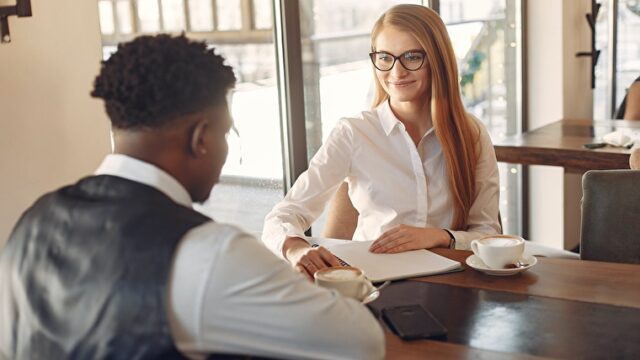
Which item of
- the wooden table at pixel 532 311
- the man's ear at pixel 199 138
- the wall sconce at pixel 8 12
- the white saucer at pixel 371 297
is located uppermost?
the wall sconce at pixel 8 12

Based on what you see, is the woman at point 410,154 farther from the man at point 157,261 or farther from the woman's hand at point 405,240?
the man at point 157,261

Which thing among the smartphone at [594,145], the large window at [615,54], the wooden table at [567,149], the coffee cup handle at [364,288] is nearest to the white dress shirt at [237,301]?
the coffee cup handle at [364,288]

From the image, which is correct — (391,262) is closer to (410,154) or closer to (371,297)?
(371,297)

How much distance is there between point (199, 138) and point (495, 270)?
2.62 feet

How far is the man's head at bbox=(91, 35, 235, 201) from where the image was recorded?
1.11 meters

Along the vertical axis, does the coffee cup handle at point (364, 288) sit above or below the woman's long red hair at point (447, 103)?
below

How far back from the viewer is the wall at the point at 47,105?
1764 millimetres

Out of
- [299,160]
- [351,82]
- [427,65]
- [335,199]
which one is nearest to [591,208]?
[427,65]

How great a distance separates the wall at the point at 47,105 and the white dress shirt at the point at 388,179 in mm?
579

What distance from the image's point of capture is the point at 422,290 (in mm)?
1651

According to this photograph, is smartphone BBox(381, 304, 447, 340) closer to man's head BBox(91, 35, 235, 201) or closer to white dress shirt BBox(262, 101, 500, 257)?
man's head BBox(91, 35, 235, 201)

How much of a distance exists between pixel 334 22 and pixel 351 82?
0.25 metres

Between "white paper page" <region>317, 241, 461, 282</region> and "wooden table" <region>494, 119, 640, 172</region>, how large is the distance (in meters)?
1.53

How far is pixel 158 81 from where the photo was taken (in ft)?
3.62
